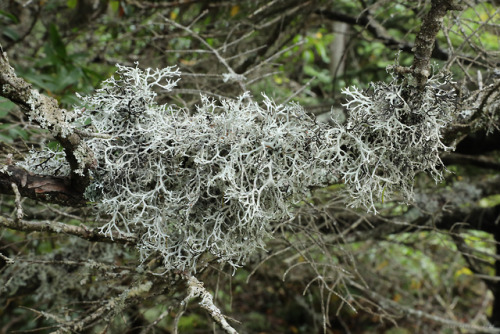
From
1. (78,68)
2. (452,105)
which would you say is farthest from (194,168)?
(78,68)

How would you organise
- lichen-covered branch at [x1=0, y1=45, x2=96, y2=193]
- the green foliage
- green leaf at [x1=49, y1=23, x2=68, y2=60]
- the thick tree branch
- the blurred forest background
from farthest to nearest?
1. green leaf at [x1=49, y1=23, x2=68, y2=60]
2. the green foliage
3. the blurred forest background
4. the thick tree branch
5. lichen-covered branch at [x1=0, y1=45, x2=96, y2=193]

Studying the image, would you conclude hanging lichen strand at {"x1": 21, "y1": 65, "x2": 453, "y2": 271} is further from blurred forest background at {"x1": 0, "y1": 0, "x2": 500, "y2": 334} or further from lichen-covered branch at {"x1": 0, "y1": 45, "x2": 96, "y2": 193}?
blurred forest background at {"x1": 0, "y1": 0, "x2": 500, "y2": 334}

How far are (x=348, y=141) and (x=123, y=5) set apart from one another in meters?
2.07

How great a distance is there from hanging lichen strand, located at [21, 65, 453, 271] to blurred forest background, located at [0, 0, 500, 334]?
248 millimetres

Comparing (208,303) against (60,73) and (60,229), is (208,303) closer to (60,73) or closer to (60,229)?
(60,229)

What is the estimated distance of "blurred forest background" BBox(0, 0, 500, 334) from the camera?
1.43 metres

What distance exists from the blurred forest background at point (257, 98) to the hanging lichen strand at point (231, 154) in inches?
9.8

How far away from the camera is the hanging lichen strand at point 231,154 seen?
90 cm

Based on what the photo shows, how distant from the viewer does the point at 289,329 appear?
3.61m

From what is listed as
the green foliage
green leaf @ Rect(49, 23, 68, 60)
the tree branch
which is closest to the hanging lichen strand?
the tree branch

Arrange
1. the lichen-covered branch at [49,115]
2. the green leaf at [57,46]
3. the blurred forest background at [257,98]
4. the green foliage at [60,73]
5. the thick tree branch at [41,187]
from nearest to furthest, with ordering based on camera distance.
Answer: the lichen-covered branch at [49,115] < the thick tree branch at [41,187] < the blurred forest background at [257,98] < the green foliage at [60,73] < the green leaf at [57,46]

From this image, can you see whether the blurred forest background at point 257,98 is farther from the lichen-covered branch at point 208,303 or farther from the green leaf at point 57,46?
the lichen-covered branch at point 208,303

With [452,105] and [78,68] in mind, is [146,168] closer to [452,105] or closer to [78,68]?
[452,105]

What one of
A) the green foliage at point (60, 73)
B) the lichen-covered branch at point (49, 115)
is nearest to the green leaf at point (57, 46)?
the green foliage at point (60, 73)
